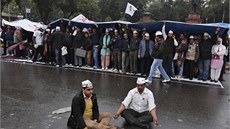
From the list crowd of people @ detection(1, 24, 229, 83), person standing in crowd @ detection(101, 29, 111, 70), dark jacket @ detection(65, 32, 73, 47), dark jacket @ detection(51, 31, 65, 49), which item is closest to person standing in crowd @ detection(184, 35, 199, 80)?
crowd of people @ detection(1, 24, 229, 83)

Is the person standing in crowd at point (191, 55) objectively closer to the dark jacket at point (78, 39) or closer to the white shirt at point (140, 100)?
the dark jacket at point (78, 39)

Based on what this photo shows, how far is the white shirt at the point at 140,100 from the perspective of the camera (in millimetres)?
6617

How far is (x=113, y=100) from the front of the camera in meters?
8.80

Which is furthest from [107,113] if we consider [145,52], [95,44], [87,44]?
[87,44]

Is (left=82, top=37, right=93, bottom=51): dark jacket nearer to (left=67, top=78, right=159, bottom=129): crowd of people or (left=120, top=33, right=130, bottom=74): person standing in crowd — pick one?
(left=120, top=33, right=130, bottom=74): person standing in crowd

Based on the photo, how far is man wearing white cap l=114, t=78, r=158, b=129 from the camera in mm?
6531

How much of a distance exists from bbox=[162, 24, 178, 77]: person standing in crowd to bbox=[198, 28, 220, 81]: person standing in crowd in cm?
97

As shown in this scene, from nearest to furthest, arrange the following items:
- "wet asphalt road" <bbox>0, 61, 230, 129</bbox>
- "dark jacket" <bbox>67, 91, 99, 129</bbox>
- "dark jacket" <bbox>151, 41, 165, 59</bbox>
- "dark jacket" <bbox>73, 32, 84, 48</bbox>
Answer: "dark jacket" <bbox>67, 91, 99, 129</bbox>
"wet asphalt road" <bbox>0, 61, 230, 129</bbox>
"dark jacket" <bbox>151, 41, 165, 59</bbox>
"dark jacket" <bbox>73, 32, 84, 48</bbox>

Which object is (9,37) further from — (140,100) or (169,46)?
(140,100)

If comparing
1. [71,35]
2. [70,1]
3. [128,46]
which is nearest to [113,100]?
[128,46]

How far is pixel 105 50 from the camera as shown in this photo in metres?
13.9

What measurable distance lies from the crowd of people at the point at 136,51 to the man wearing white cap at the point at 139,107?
4.65 metres

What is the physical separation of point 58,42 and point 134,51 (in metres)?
3.65

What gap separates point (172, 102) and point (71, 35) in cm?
756
